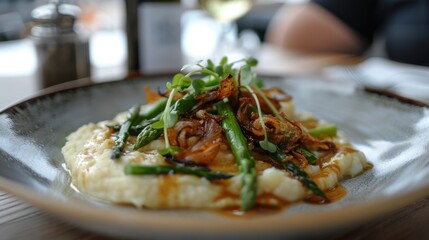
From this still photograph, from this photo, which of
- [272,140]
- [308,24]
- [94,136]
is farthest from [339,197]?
[308,24]

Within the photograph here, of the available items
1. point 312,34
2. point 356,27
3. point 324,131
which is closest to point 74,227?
point 324,131

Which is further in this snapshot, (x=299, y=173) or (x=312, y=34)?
(x=312, y=34)

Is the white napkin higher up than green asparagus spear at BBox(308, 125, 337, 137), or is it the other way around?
green asparagus spear at BBox(308, 125, 337, 137)

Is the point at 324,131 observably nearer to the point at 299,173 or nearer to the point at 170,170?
the point at 299,173

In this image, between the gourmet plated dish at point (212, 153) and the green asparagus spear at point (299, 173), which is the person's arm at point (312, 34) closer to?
the gourmet plated dish at point (212, 153)

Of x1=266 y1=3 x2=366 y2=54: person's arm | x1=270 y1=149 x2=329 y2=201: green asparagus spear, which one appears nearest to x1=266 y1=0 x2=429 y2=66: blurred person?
x1=266 y1=3 x2=366 y2=54: person's arm

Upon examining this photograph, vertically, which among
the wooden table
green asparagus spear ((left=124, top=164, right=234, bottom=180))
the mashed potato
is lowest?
the wooden table

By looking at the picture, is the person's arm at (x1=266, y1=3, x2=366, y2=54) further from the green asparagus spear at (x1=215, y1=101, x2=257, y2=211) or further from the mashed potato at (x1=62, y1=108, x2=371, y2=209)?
the mashed potato at (x1=62, y1=108, x2=371, y2=209)

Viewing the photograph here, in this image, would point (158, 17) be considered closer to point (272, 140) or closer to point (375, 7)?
point (272, 140)
